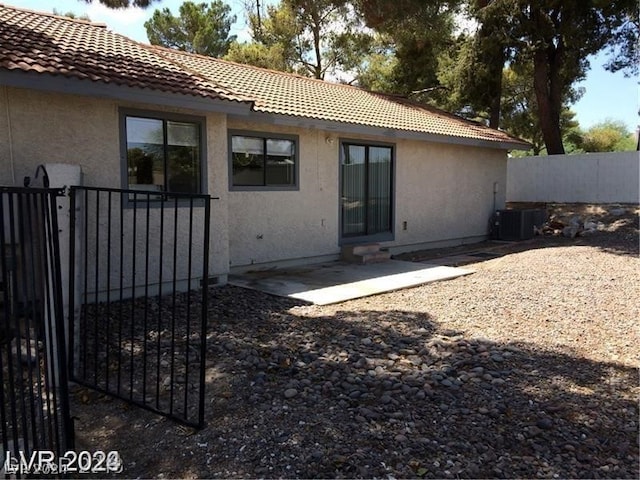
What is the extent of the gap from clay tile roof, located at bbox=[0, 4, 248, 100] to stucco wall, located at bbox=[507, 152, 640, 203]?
1544 centimetres

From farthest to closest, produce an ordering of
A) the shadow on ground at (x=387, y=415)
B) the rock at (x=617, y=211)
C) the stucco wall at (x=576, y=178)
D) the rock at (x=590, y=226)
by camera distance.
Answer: the stucco wall at (x=576, y=178), the rock at (x=617, y=211), the rock at (x=590, y=226), the shadow on ground at (x=387, y=415)

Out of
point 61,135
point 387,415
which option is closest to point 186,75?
point 61,135

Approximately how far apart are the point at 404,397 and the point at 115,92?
517 centimetres

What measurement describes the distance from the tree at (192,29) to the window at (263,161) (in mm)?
18714

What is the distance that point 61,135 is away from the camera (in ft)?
20.8

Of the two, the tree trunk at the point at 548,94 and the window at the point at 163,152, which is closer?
the window at the point at 163,152

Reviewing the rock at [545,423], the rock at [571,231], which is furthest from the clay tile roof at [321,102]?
the rock at [545,423]

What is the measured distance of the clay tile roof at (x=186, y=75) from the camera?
6.48m

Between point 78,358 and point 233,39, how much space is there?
25.8m

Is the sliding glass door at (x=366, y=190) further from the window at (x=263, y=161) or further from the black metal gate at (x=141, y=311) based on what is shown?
the black metal gate at (x=141, y=311)

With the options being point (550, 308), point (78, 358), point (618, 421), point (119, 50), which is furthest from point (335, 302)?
point (119, 50)

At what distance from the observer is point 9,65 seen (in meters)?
5.55

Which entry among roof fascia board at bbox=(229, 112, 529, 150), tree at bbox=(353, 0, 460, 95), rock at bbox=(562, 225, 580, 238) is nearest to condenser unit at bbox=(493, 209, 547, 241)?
rock at bbox=(562, 225, 580, 238)

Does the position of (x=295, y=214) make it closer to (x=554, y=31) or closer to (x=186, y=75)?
(x=186, y=75)
